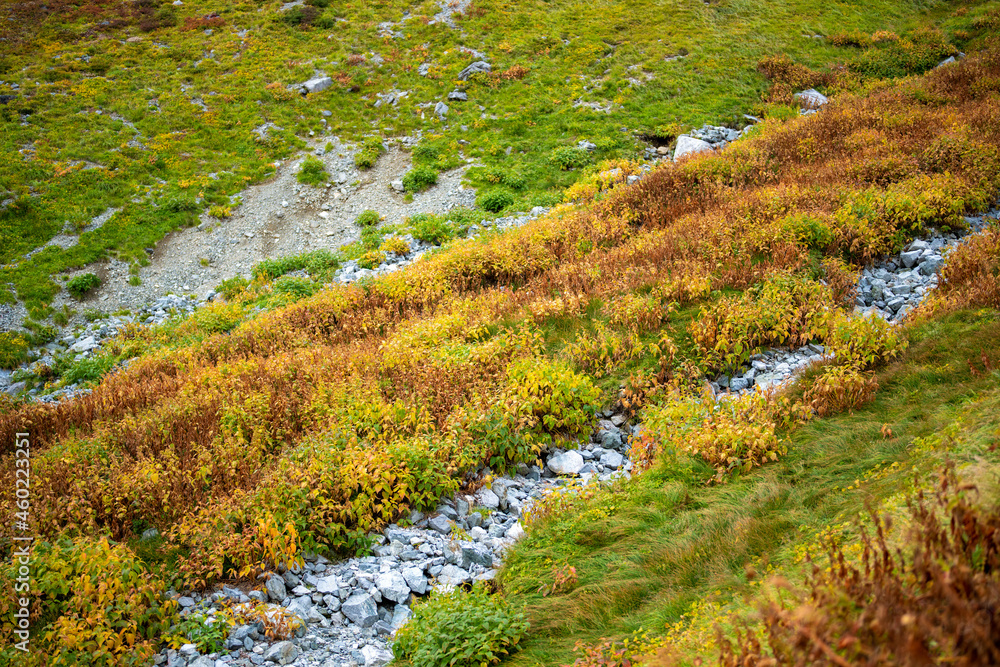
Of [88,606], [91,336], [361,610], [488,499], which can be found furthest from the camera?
[91,336]

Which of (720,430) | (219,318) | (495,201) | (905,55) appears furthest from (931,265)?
(905,55)

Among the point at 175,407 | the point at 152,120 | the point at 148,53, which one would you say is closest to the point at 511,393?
the point at 175,407

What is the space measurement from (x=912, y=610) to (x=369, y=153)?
2665 centimetres

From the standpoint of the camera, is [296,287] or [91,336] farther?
Result: [296,287]

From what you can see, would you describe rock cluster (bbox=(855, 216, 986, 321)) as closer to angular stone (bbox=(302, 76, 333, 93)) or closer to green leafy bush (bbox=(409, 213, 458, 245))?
green leafy bush (bbox=(409, 213, 458, 245))

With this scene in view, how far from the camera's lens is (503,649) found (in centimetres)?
534

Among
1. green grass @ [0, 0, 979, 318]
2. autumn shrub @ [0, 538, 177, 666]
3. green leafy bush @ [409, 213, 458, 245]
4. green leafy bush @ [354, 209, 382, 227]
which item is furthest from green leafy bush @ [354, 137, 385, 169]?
autumn shrub @ [0, 538, 177, 666]

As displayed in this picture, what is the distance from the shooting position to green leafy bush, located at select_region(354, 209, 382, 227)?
22.1 meters

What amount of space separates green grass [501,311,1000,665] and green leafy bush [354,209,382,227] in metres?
17.4

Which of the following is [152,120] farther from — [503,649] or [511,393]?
[503,649]

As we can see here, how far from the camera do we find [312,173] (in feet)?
82.6

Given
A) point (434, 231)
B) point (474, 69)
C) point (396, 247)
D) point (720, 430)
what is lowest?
point (396, 247)

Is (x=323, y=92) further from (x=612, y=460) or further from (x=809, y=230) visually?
(x=612, y=460)

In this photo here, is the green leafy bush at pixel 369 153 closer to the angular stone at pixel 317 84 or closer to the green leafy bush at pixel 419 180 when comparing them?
the green leafy bush at pixel 419 180
